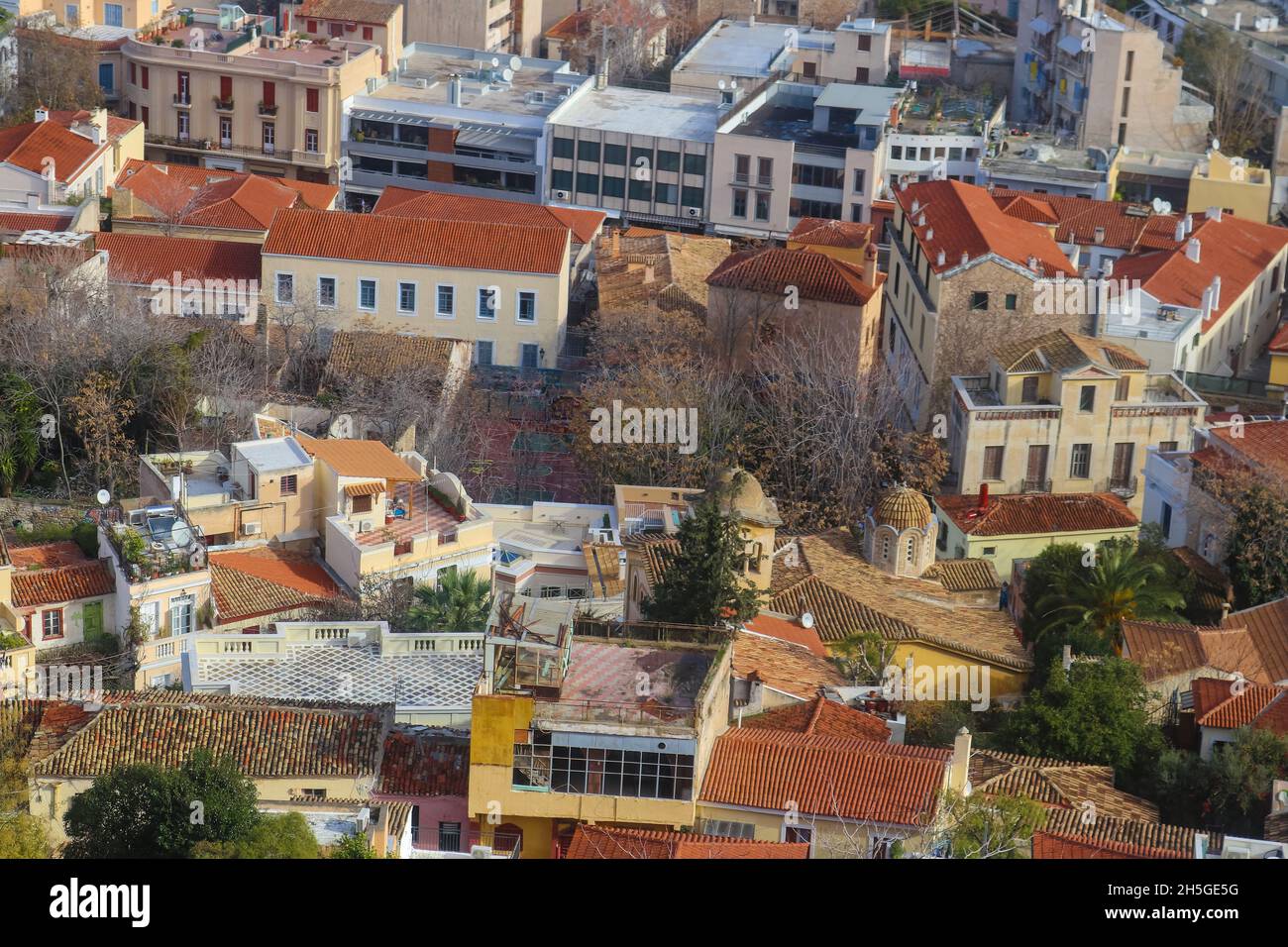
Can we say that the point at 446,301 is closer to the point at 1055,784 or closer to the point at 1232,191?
the point at 1232,191

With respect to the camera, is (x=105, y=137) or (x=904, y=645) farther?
(x=105, y=137)

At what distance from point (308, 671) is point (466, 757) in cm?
632

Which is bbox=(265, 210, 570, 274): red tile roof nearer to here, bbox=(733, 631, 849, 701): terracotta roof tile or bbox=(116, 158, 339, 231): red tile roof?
bbox=(116, 158, 339, 231): red tile roof

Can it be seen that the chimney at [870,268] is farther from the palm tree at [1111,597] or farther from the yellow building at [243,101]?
the yellow building at [243,101]

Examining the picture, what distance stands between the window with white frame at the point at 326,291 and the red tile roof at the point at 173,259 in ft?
6.83

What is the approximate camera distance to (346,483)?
45094 millimetres

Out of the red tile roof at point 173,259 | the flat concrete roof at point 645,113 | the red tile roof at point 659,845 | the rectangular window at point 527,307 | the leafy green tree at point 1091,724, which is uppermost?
the red tile roof at point 659,845

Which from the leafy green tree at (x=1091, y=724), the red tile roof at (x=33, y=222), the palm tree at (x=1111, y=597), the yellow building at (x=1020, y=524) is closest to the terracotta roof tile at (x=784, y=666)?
the leafy green tree at (x=1091, y=724)

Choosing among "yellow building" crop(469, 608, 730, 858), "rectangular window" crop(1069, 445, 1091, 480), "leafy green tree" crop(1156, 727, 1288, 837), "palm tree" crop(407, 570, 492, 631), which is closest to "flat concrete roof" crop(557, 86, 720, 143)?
"rectangular window" crop(1069, 445, 1091, 480)

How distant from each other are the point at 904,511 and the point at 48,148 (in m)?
38.8

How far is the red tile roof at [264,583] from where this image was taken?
41688 millimetres

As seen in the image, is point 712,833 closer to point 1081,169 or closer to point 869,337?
point 869,337

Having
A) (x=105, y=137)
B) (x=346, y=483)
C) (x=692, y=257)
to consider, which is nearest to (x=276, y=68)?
(x=105, y=137)

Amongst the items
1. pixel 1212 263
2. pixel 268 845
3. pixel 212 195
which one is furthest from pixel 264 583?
pixel 1212 263
